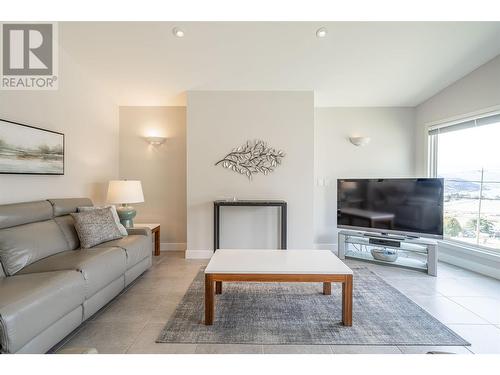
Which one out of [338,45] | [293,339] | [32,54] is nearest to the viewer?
[293,339]

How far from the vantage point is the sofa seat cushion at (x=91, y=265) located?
1930mm

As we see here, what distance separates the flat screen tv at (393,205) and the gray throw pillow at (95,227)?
3.12 meters

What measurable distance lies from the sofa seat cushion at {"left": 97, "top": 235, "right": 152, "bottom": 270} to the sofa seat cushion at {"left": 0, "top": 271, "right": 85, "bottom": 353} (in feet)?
2.32

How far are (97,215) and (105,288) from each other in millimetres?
A: 914

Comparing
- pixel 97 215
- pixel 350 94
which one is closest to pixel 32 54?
pixel 97 215

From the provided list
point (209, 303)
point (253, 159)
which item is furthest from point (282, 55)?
point (209, 303)

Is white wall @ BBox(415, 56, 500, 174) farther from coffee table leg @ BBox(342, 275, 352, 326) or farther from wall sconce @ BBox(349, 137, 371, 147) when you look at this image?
coffee table leg @ BBox(342, 275, 352, 326)

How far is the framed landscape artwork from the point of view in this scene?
2330 mm

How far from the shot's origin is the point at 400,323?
6.65ft

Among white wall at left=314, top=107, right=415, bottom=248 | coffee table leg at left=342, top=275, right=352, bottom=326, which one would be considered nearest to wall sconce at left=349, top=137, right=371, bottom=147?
white wall at left=314, top=107, right=415, bottom=248

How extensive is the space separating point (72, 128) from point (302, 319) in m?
3.48

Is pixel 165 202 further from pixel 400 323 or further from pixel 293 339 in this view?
pixel 400 323

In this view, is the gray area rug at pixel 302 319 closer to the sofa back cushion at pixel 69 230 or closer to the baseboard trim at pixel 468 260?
the sofa back cushion at pixel 69 230
